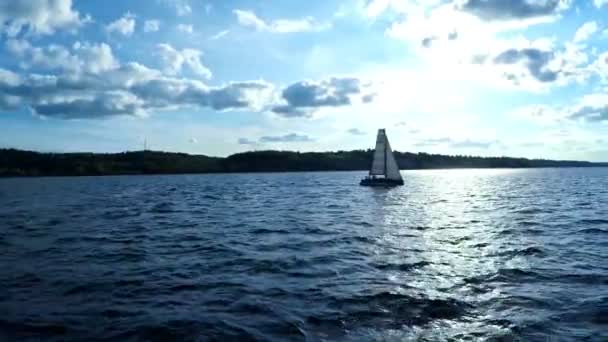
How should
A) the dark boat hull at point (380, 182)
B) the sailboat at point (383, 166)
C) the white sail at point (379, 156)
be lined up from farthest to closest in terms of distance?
the dark boat hull at point (380, 182)
the sailboat at point (383, 166)
the white sail at point (379, 156)

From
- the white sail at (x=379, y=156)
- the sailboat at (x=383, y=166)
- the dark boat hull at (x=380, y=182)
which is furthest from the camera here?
the dark boat hull at (x=380, y=182)

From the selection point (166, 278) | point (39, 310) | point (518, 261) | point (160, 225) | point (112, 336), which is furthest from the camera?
point (160, 225)

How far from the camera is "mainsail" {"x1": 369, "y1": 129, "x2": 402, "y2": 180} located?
285 feet

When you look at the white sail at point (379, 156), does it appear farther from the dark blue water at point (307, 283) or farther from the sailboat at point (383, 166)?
the dark blue water at point (307, 283)

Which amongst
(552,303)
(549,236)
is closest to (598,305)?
(552,303)

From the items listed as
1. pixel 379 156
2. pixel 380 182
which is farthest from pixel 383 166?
pixel 380 182

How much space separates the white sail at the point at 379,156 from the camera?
86750 mm

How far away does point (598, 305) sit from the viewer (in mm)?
13711

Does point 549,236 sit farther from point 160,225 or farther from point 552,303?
point 160,225

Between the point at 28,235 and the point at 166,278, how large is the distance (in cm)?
1679

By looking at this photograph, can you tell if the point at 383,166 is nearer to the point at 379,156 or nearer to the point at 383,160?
the point at 383,160

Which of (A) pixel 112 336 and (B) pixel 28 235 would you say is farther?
(B) pixel 28 235

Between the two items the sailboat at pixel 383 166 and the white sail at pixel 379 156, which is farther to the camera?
the sailboat at pixel 383 166

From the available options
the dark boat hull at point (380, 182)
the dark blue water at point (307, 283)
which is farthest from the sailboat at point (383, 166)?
the dark blue water at point (307, 283)
